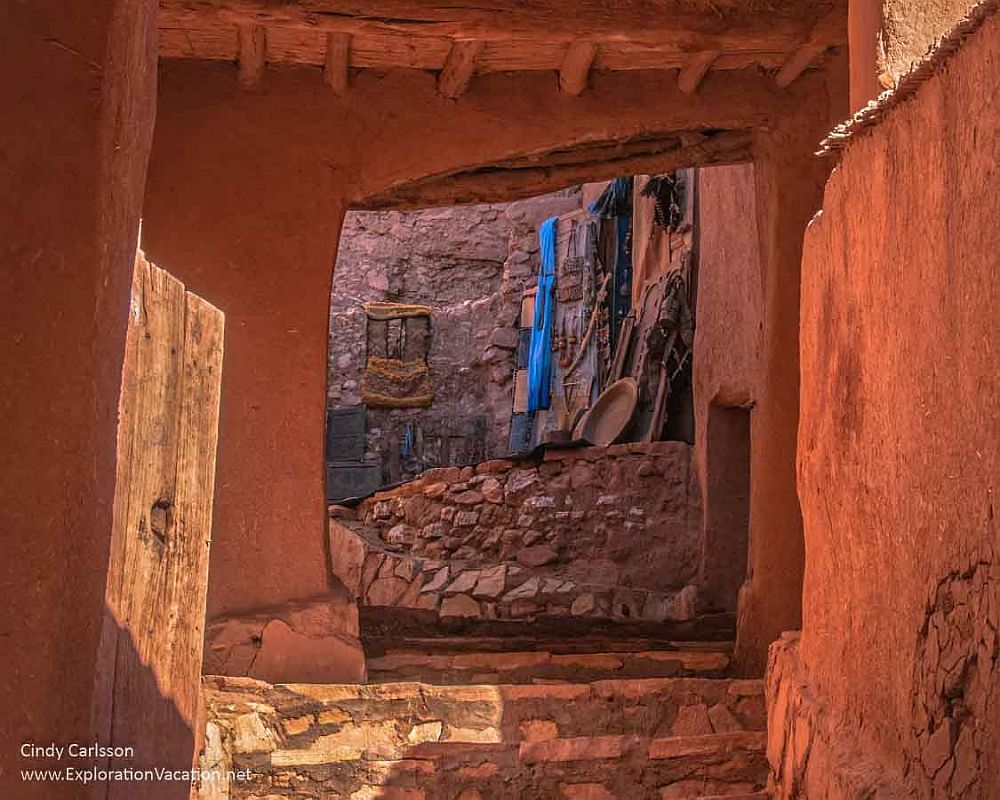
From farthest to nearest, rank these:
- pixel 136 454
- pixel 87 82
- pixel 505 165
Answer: pixel 505 165
pixel 136 454
pixel 87 82

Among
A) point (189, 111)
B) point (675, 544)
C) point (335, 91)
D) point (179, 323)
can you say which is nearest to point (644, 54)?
point (335, 91)

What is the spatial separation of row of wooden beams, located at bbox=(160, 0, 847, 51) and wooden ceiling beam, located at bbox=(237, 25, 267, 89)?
0.58 ft

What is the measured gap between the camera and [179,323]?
2.61 metres

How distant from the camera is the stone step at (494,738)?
476 cm

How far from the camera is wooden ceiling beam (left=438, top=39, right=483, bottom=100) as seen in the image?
537 centimetres

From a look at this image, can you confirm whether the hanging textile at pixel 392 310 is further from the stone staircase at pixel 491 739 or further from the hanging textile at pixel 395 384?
the stone staircase at pixel 491 739

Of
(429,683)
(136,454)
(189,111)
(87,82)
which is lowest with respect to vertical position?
→ (429,683)

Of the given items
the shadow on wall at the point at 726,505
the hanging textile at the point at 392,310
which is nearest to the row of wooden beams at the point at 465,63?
the shadow on wall at the point at 726,505

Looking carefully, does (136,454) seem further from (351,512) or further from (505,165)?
(351,512)

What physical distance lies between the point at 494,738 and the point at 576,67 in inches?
116

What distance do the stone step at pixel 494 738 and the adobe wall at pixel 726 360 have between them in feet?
11.0

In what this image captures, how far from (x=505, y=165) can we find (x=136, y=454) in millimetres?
4946

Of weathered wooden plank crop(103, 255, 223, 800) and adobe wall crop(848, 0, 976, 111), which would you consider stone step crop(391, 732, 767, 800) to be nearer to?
weathered wooden plank crop(103, 255, 223, 800)

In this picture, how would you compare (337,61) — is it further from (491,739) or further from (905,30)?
(905,30)
